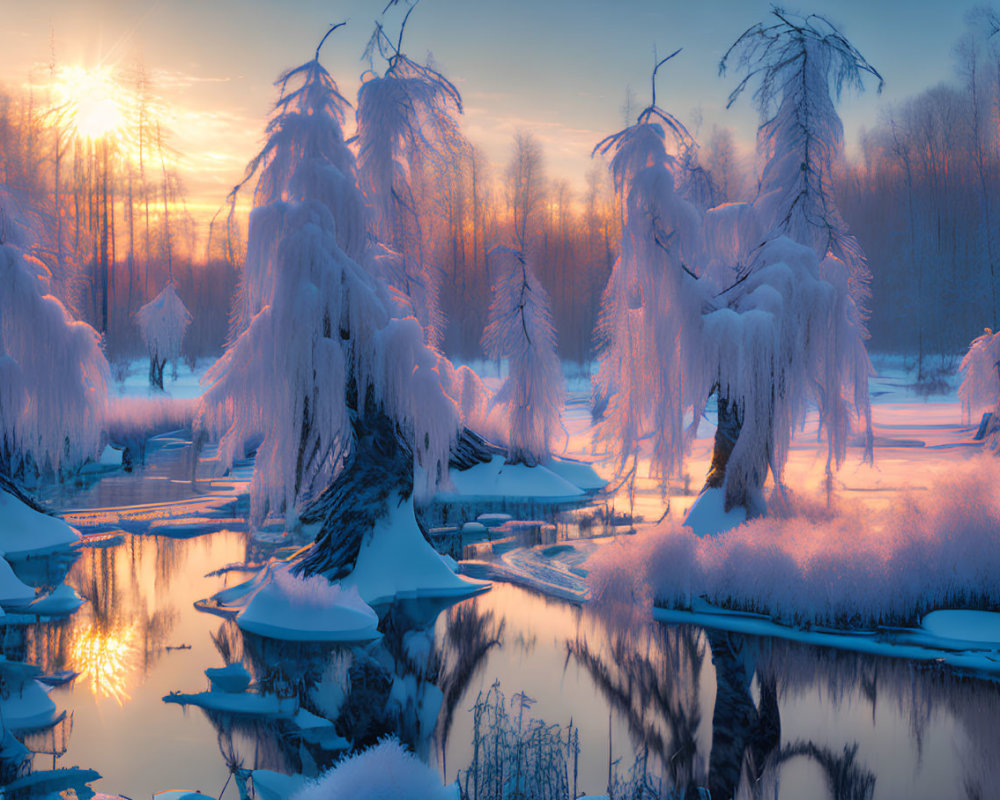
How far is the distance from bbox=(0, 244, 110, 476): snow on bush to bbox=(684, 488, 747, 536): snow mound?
9.80m

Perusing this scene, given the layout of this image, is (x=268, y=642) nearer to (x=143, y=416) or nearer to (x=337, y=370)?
(x=337, y=370)

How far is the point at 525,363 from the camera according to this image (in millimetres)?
19047

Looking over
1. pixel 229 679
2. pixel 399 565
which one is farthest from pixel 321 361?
pixel 229 679

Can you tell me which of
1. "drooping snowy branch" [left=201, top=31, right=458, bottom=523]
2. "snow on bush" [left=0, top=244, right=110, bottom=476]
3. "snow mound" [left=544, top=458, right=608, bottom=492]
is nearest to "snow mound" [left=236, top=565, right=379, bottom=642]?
"drooping snowy branch" [left=201, top=31, right=458, bottom=523]

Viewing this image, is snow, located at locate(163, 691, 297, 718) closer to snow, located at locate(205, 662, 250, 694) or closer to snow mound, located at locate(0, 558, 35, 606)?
snow, located at locate(205, 662, 250, 694)

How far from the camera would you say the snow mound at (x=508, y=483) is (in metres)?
18.8

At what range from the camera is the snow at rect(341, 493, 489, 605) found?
10203 millimetres

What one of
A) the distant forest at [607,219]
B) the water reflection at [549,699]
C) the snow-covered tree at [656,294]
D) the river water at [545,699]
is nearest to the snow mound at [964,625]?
the river water at [545,699]

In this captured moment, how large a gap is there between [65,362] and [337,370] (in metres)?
6.44

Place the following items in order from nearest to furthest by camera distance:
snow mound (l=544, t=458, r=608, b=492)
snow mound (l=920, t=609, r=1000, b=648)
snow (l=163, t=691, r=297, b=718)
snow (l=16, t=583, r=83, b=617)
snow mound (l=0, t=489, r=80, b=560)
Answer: snow (l=163, t=691, r=297, b=718), snow mound (l=920, t=609, r=1000, b=648), snow (l=16, t=583, r=83, b=617), snow mound (l=0, t=489, r=80, b=560), snow mound (l=544, t=458, r=608, b=492)

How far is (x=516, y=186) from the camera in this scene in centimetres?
4438

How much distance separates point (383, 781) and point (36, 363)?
37.3 ft

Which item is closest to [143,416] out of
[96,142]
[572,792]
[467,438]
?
[467,438]

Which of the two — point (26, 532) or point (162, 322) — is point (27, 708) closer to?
point (26, 532)
